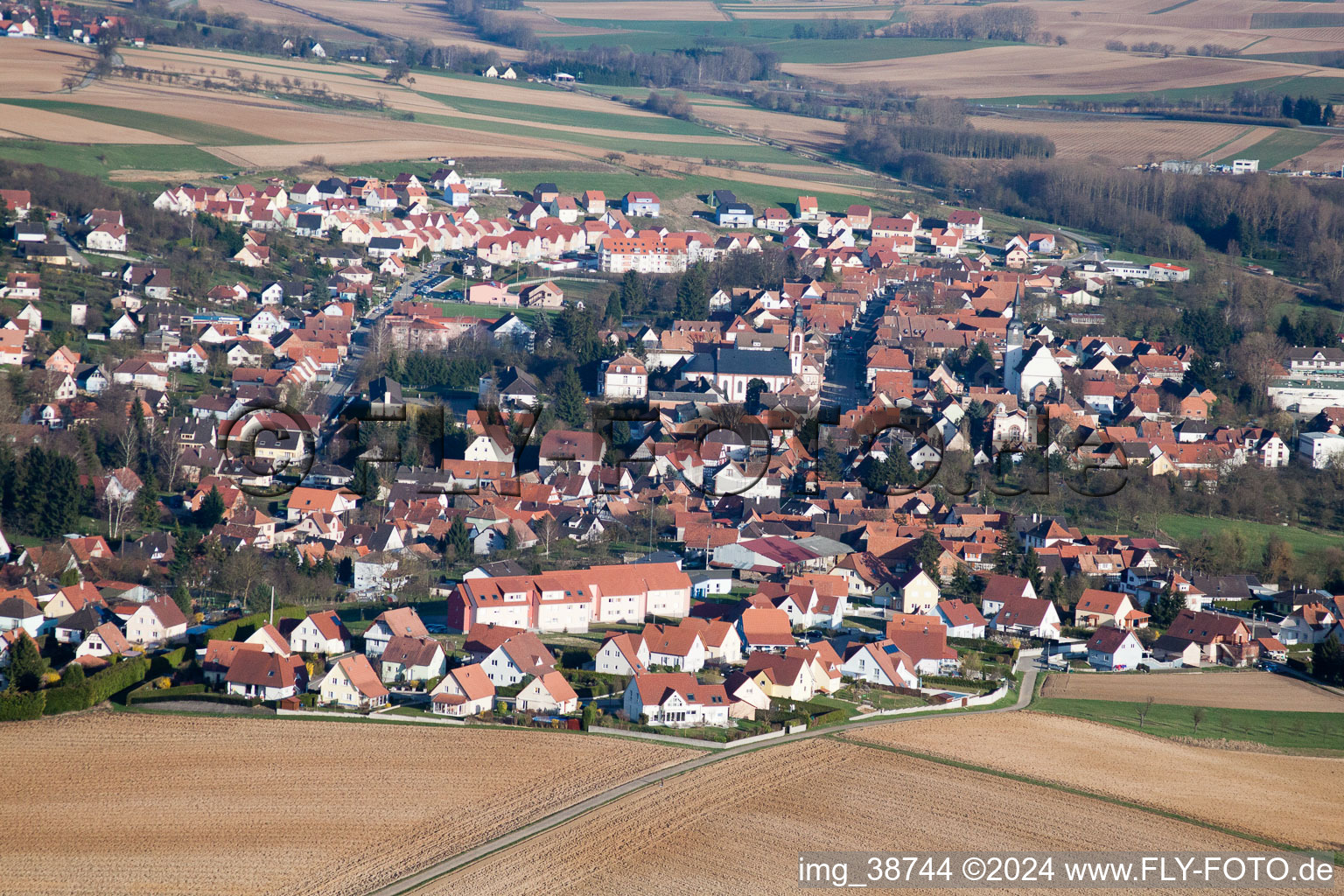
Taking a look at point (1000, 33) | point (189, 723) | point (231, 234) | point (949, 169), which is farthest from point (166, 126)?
point (1000, 33)

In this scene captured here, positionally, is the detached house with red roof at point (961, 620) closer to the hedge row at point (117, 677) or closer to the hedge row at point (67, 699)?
the hedge row at point (117, 677)

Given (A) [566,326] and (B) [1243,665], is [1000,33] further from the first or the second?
(B) [1243,665]

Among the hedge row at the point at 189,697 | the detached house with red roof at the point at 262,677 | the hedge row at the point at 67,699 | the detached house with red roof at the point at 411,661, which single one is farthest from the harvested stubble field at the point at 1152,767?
the hedge row at the point at 67,699

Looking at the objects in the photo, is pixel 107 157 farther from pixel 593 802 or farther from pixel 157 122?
pixel 593 802

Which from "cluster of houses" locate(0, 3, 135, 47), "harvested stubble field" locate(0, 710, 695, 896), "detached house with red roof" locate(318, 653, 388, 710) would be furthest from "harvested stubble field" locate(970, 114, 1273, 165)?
"harvested stubble field" locate(0, 710, 695, 896)

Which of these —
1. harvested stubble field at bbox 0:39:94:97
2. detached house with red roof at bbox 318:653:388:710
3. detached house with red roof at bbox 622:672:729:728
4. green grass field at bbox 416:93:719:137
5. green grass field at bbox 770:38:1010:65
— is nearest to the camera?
detached house with red roof at bbox 622:672:729:728

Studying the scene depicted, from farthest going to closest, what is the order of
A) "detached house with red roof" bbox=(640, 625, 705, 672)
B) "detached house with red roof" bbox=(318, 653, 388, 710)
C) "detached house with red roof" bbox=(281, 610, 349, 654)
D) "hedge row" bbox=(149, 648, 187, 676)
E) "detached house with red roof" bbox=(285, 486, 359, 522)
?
"detached house with red roof" bbox=(285, 486, 359, 522) < "detached house with red roof" bbox=(640, 625, 705, 672) < "detached house with red roof" bbox=(281, 610, 349, 654) < "hedge row" bbox=(149, 648, 187, 676) < "detached house with red roof" bbox=(318, 653, 388, 710)

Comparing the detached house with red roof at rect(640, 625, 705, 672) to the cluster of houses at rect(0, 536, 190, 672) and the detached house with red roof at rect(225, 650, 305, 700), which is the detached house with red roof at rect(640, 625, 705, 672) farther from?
the cluster of houses at rect(0, 536, 190, 672)
